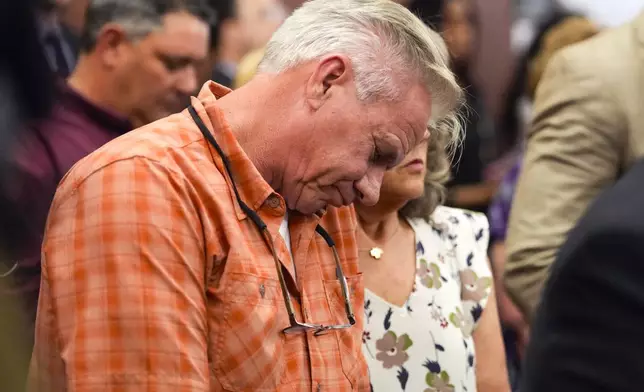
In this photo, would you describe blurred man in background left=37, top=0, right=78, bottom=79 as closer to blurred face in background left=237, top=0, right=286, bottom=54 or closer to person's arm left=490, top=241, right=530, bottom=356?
blurred face in background left=237, top=0, right=286, bottom=54

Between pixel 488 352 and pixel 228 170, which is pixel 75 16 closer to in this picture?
pixel 488 352

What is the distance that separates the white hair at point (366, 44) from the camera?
6.59ft

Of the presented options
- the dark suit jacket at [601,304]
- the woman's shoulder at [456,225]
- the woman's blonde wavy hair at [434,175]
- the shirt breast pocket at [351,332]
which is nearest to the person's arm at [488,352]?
the woman's shoulder at [456,225]

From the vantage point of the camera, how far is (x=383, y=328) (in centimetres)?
253

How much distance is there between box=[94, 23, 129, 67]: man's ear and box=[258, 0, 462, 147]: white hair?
144 centimetres

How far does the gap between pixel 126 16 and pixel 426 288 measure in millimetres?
1433

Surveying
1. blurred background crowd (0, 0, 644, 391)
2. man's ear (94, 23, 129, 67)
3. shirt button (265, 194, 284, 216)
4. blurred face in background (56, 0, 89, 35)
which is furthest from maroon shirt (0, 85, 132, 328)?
blurred face in background (56, 0, 89, 35)

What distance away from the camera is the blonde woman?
254cm

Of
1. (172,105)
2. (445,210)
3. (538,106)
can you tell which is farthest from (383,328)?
(172,105)

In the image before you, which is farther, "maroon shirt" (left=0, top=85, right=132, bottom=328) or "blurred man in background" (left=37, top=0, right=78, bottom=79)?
"blurred man in background" (left=37, top=0, right=78, bottom=79)

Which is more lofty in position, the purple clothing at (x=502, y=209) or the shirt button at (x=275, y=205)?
the shirt button at (x=275, y=205)

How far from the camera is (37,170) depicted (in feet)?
8.50

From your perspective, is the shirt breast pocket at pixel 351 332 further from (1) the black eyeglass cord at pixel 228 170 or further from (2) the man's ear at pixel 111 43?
(2) the man's ear at pixel 111 43

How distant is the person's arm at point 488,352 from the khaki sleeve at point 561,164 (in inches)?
3.5
